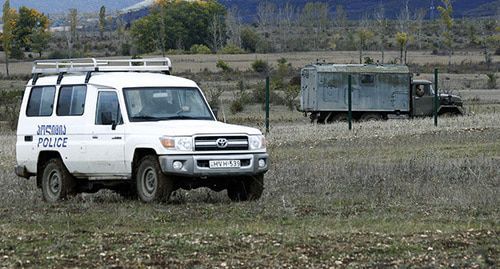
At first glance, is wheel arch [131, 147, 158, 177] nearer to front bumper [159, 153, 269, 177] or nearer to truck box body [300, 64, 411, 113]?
front bumper [159, 153, 269, 177]

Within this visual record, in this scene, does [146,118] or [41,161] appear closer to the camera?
[146,118]

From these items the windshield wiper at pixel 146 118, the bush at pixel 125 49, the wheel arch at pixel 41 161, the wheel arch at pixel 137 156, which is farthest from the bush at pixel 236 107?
the bush at pixel 125 49

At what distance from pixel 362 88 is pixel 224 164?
2868 centimetres

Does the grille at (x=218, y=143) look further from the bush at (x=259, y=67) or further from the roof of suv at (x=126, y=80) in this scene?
the bush at (x=259, y=67)

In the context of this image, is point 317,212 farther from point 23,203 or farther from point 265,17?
point 265,17

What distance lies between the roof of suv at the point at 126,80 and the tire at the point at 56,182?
1.31 metres

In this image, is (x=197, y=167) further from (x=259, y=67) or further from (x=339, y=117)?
(x=259, y=67)

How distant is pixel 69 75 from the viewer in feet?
59.9

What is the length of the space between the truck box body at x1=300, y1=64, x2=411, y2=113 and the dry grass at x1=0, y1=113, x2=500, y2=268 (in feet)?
65.1

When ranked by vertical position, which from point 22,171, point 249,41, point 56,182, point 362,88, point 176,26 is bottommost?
point 56,182

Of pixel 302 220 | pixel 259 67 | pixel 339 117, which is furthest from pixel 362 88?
pixel 259 67

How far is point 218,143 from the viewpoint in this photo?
16125 mm

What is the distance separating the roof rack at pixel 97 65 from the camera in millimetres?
18219

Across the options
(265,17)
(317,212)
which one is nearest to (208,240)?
(317,212)
